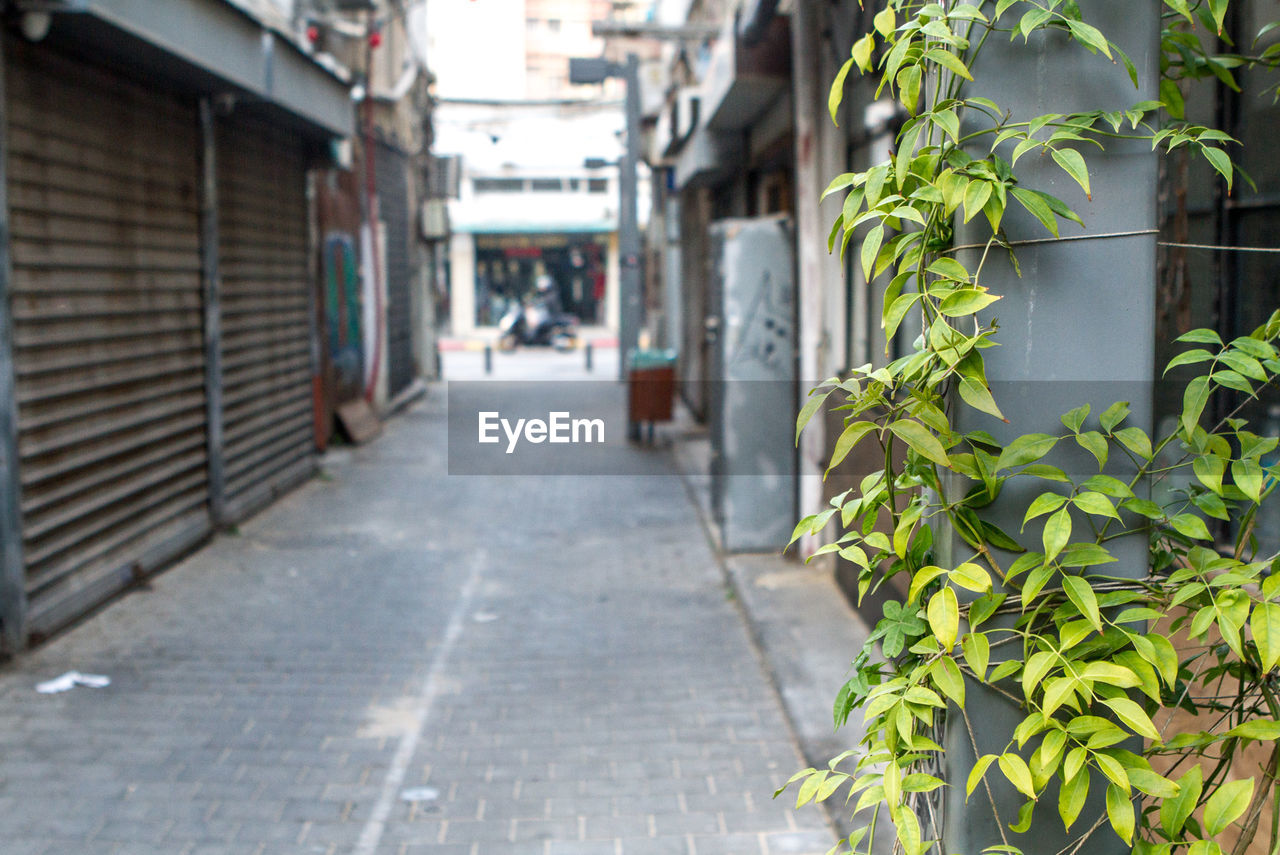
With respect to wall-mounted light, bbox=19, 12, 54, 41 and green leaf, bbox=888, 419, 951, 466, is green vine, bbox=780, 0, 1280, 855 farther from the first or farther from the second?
wall-mounted light, bbox=19, 12, 54, 41

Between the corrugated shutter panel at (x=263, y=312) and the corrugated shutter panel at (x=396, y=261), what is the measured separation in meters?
5.68

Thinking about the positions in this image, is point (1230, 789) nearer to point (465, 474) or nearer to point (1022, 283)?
point (1022, 283)

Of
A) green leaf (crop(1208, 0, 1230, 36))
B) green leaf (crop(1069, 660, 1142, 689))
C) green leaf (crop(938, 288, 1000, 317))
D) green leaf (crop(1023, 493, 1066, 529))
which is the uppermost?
green leaf (crop(1208, 0, 1230, 36))

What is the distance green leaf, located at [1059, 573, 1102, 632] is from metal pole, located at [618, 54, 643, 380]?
1411 cm

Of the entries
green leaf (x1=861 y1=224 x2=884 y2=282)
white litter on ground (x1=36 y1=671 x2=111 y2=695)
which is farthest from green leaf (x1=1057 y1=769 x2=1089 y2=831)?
white litter on ground (x1=36 y1=671 x2=111 y2=695)

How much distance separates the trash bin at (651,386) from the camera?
13.4 meters

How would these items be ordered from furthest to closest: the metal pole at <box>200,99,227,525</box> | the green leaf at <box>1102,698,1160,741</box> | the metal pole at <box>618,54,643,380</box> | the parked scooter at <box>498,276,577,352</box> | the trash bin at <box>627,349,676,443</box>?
the parked scooter at <box>498,276,577,352</box> → the metal pole at <box>618,54,643,380</box> → the trash bin at <box>627,349,676,443</box> → the metal pole at <box>200,99,227,525</box> → the green leaf at <box>1102,698,1160,741</box>

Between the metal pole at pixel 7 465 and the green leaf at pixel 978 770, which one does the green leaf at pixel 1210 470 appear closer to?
the green leaf at pixel 978 770

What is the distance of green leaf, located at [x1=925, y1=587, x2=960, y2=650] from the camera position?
1.85m

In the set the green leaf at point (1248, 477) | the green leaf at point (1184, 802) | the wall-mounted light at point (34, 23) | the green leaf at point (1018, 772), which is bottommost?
the green leaf at point (1184, 802)

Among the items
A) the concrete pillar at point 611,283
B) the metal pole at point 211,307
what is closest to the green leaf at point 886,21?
the metal pole at point 211,307

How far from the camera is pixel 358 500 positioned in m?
10.5

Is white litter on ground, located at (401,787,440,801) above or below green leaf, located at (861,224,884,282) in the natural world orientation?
below

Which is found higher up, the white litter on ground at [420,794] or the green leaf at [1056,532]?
the green leaf at [1056,532]
